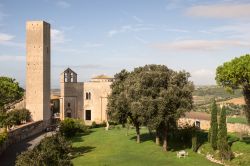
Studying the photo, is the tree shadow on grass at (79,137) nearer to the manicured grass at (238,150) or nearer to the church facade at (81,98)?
the church facade at (81,98)

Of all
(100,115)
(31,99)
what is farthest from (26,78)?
(100,115)

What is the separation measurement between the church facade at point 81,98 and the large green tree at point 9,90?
8315 millimetres

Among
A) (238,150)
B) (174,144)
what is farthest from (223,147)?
(174,144)

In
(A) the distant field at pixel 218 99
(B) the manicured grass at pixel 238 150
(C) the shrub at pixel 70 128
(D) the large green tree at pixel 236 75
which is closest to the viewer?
(B) the manicured grass at pixel 238 150

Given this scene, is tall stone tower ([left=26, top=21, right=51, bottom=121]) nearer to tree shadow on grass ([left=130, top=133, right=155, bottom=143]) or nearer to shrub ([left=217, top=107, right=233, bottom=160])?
tree shadow on grass ([left=130, top=133, right=155, bottom=143])

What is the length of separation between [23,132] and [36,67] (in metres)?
15.3

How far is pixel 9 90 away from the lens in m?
59.0

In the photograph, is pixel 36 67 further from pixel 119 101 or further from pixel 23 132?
pixel 119 101

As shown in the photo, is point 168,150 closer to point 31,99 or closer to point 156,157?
point 156,157

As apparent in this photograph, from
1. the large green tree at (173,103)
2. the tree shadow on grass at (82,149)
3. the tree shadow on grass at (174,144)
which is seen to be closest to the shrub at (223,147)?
the large green tree at (173,103)

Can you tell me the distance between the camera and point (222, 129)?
109ft

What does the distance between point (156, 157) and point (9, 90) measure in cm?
3267

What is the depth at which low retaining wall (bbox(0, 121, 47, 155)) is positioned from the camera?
136 feet

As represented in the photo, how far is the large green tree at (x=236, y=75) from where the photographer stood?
33.4 meters
